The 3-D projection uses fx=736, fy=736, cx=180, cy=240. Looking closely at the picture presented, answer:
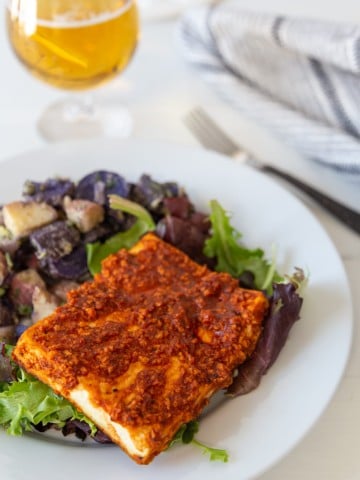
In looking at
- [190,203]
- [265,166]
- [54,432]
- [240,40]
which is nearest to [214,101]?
[240,40]

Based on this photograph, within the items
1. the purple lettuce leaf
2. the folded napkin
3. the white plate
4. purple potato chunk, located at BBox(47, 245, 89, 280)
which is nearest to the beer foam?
the white plate

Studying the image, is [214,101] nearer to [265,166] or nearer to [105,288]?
[265,166]

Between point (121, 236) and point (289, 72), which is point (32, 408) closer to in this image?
point (121, 236)

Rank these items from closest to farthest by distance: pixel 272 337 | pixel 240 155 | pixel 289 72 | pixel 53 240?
pixel 272 337 → pixel 53 240 → pixel 240 155 → pixel 289 72

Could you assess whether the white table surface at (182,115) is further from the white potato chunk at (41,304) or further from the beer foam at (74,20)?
the white potato chunk at (41,304)

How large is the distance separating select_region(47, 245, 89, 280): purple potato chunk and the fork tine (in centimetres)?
126

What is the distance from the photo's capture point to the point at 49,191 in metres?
3.44

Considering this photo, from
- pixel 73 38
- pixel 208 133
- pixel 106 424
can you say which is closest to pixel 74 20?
pixel 73 38

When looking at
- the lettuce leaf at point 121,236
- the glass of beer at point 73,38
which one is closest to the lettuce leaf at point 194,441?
the lettuce leaf at point 121,236

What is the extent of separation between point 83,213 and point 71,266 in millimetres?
245

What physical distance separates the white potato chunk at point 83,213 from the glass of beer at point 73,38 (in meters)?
0.92

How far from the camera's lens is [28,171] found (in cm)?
371

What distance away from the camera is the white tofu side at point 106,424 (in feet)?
7.84

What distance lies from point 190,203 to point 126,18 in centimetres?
115
